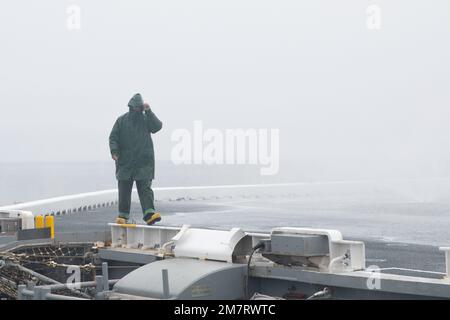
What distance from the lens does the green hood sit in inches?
512

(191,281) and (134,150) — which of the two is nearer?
(191,281)

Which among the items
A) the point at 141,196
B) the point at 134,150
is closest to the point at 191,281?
the point at 134,150

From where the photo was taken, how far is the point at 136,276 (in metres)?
8.83

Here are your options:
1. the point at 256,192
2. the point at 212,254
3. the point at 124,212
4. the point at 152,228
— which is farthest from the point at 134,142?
the point at 256,192

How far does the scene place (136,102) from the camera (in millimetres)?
13023

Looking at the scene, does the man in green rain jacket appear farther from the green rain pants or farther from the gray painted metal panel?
the gray painted metal panel

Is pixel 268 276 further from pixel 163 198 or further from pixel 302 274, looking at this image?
pixel 163 198

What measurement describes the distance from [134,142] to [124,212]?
50.8 inches

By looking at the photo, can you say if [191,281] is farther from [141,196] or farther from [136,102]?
[141,196]

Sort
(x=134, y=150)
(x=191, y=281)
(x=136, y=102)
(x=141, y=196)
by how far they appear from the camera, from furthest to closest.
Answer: (x=141, y=196) < (x=134, y=150) < (x=136, y=102) < (x=191, y=281)

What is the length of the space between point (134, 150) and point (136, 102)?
35.6 inches

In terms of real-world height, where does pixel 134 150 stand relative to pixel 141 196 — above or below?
above

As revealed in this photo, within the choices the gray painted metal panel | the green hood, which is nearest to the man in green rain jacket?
the green hood

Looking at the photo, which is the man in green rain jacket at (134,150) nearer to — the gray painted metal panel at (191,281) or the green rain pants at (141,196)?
the green rain pants at (141,196)
